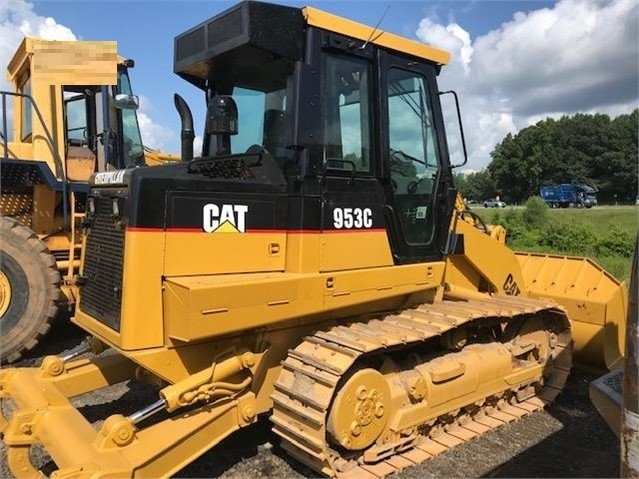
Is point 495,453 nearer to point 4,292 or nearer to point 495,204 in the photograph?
point 4,292

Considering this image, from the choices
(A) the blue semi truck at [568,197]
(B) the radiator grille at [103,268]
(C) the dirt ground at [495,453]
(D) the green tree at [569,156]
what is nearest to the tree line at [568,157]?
(D) the green tree at [569,156]

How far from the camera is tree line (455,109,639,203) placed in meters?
72.2

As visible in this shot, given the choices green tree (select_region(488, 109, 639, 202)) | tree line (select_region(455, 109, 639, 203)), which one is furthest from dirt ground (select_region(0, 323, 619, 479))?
tree line (select_region(455, 109, 639, 203))

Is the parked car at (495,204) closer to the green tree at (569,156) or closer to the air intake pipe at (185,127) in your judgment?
the green tree at (569,156)

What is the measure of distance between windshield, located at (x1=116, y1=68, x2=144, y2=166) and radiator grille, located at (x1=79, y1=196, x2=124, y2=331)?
4.38 metres

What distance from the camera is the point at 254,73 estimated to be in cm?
411

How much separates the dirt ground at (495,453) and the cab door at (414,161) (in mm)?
Result: 1449

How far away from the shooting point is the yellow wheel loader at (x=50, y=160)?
6316mm

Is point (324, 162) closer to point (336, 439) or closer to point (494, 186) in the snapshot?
point (336, 439)

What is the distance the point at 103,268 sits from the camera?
375 centimetres

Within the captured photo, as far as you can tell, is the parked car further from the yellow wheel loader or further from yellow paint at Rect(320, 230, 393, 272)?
yellow paint at Rect(320, 230, 393, 272)

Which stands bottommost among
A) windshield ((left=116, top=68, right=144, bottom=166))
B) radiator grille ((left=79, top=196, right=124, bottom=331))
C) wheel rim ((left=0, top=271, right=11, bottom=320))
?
wheel rim ((left=0, top=271, right=11, bottom=320))

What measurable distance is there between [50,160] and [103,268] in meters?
4.23

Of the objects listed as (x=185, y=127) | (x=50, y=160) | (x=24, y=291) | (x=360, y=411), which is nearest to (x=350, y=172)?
(x=185, y=127)
